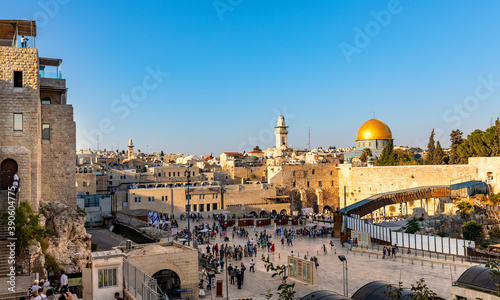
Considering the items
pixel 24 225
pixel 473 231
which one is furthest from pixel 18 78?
pixel 473 231

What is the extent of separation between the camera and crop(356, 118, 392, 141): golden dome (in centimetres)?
6656

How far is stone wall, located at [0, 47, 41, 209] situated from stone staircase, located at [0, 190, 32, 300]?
0.90 metres

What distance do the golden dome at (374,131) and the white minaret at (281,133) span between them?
18.7 meters

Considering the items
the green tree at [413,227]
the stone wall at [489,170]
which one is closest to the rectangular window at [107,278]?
the green tree at [413,227]

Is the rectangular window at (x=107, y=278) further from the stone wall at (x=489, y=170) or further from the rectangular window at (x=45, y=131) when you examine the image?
the stone wall at (x=489, y=170)

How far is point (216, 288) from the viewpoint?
16.9 m

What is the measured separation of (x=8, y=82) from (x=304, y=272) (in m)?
14.3

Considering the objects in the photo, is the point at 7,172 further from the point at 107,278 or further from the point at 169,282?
the point at 107,278

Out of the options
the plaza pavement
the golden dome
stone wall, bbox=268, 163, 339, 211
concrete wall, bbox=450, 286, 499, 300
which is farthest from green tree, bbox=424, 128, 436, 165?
concrete wall, bbox=450, 286, 499, 300

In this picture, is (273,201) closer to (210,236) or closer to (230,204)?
(230,204)

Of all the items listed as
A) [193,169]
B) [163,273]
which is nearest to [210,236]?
[163,273]

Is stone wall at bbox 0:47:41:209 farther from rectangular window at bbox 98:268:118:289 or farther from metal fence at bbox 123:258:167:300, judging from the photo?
metal fence at bbox 123:258:167:300

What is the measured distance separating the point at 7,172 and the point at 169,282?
882cm

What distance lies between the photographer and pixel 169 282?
1360 cm
